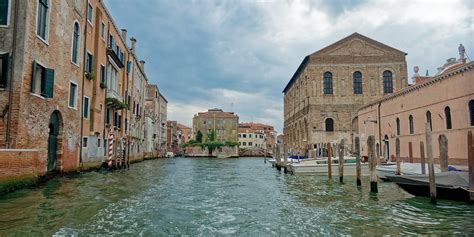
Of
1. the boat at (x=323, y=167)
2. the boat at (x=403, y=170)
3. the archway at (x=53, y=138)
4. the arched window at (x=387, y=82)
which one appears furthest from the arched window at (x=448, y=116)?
the arched window at (x=387, y=82)

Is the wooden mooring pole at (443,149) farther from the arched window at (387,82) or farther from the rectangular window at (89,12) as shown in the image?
the arched window at (387,82)

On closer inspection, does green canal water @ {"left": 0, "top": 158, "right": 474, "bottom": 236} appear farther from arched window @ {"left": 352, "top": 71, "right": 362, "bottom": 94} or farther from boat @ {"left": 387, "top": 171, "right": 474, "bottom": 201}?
arched window @ {"left": 352, "top": 71, "right": 362, "bottom": 94}

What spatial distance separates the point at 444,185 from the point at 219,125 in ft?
174

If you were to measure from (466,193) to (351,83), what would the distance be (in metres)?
23.5

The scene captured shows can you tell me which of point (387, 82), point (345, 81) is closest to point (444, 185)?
point (345, 81)

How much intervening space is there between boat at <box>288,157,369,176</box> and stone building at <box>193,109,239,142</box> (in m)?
44.3

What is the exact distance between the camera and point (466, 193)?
711 centimetres

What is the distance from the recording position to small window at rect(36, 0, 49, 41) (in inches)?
355

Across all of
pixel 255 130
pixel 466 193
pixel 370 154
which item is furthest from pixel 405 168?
pixel 255 130

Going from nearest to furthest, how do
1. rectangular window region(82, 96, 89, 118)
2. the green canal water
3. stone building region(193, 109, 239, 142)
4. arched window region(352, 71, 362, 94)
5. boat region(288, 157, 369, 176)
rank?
1. the green canal water
2. rectangular window region(82, 96, 89, 118)
3. boat region(288, 157, 369, 176)
4. arched window region(352, 71, 362, 94)
5. stone building region(193, 109, 239, 142)

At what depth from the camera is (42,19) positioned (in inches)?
365

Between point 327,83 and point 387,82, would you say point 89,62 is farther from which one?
point 387,82

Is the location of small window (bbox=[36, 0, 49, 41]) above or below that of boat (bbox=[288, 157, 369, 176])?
above

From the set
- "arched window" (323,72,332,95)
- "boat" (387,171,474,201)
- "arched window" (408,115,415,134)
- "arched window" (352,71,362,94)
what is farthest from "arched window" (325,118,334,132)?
"boat" (387,171,474,201)
